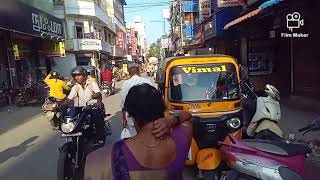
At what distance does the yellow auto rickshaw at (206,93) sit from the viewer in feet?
20.8

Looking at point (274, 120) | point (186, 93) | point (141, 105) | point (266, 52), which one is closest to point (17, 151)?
point (186, 93)

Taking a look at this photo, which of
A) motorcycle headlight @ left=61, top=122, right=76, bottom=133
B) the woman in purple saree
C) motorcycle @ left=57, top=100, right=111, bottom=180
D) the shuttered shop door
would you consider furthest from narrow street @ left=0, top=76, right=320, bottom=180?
the woman in purple saree

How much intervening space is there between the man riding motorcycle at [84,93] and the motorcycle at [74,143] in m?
0.47

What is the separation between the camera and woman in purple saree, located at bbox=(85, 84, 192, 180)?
2.27 metres

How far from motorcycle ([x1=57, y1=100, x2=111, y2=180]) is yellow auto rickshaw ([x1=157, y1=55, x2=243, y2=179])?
4.37 feet

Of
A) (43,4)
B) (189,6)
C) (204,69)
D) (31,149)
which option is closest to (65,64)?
(43,4)

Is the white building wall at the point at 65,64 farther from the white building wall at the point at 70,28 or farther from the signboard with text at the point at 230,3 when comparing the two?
the signboard with text at the point at 230,3

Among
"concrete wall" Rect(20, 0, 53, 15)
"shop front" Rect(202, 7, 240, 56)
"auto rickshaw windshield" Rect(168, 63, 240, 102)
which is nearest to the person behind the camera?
"auto rickshaw windshield" Rect(168, 63, 240, 102)

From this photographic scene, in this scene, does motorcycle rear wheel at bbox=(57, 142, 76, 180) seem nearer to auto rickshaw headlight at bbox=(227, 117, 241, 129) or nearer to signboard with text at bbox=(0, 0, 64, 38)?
auto rickshaw headlight at bbox=(227, 117, 241, 129)

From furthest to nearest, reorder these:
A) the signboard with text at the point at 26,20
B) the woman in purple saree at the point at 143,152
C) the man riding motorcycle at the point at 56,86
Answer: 1. the signboard with text at the point at 26,20
2. the man riding motorcycle at the point at 56,86
3. the woman in purple saree at the point at 143,152

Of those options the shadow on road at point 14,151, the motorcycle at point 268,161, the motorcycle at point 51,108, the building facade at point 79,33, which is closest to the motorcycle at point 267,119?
the motorcycle at point 268,161

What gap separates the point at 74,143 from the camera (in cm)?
641

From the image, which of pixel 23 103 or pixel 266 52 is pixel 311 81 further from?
pixel 23 103

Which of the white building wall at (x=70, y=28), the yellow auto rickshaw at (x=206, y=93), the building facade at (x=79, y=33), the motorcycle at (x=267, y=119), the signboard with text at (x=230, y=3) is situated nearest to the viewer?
the motorcycle at (x=267, y=119)
